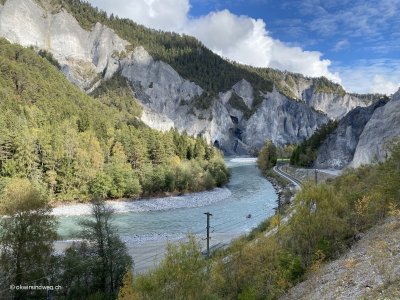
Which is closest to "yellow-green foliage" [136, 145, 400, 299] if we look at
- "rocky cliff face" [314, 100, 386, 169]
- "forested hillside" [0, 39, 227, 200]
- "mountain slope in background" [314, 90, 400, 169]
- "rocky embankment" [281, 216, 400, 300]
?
"rocky embankment" [281, 216, 400, 300]

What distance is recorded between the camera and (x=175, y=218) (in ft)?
172

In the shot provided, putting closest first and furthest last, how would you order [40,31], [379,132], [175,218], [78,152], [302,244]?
1. [302,244]
2. [175,218]
3. [379,132]
4. [78,152]
5. [40,31]

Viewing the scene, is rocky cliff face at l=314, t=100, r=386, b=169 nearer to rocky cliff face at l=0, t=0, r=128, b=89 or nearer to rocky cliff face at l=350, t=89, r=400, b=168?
rocky cliff face at l=350, t=89, r=400, b=168

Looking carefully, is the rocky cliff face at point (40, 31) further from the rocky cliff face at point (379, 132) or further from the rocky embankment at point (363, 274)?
the rocky embankment at point (363, 274)

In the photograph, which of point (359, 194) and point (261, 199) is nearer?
point (359, 194)

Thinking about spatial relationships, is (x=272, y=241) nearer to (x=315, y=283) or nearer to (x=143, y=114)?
(x=315, y=283)

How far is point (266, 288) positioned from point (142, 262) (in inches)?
678

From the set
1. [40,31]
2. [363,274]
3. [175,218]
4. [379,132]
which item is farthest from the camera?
[40,31]

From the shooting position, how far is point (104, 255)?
2403cm

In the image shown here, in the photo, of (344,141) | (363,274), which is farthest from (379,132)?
(363,274)

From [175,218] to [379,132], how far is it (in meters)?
33.8

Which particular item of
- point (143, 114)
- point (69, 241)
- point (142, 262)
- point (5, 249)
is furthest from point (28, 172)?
Result: point (143, 114)

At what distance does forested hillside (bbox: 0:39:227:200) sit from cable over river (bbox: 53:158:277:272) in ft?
16.0

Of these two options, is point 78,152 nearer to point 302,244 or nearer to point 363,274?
point 302,244
